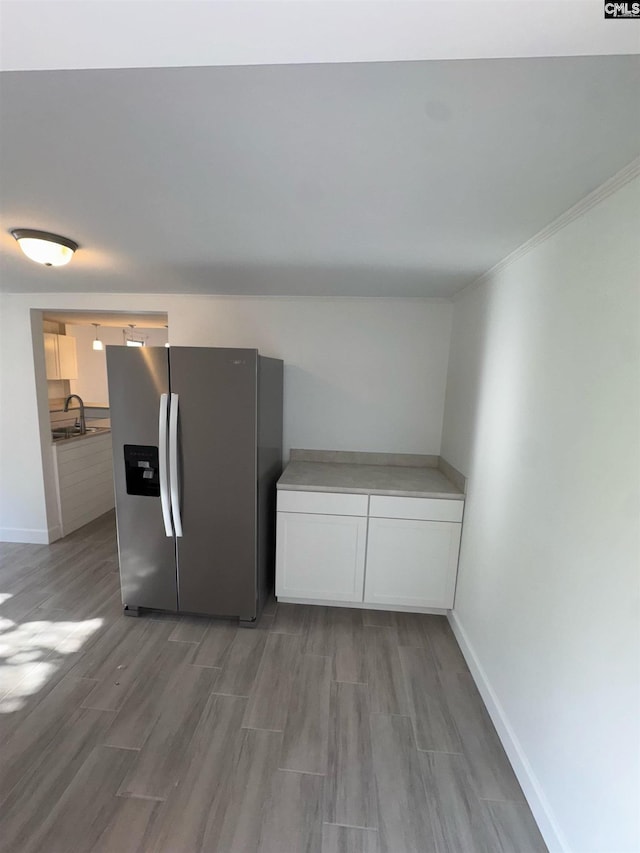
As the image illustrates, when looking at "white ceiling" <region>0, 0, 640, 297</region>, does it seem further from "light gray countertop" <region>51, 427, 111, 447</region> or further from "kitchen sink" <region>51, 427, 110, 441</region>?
"kitchen sink" <region>51, 427, 110, 441</region>

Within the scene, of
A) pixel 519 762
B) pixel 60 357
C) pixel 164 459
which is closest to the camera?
pixel 519 762

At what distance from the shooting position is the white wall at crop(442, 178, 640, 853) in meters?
1.02

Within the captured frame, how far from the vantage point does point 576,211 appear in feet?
4.22

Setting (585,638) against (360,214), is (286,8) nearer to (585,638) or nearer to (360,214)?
(360,214)

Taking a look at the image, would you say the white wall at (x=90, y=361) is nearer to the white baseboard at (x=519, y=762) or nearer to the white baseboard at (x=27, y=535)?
the white baseboard at (x=27, y=535)

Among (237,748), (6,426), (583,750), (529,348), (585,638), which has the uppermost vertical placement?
(529,348)

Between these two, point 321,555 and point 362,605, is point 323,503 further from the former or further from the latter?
point 362,605

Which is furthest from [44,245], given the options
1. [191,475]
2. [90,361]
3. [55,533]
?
[90,361]

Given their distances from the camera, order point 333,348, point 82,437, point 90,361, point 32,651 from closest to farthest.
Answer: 1. point 32,651
2. point 333,348
3. point 82,437
4. point 90,361

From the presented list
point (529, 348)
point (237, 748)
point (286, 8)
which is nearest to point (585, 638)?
point (529, 348)

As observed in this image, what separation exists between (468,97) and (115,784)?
249cm

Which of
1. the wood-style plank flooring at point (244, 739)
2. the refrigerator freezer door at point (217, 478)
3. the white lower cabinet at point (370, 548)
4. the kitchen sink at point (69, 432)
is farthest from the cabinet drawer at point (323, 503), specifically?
the kitchen sink at point (69, 432)

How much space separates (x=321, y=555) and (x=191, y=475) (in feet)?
3.37

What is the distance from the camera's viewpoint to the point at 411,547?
244 centimetres
